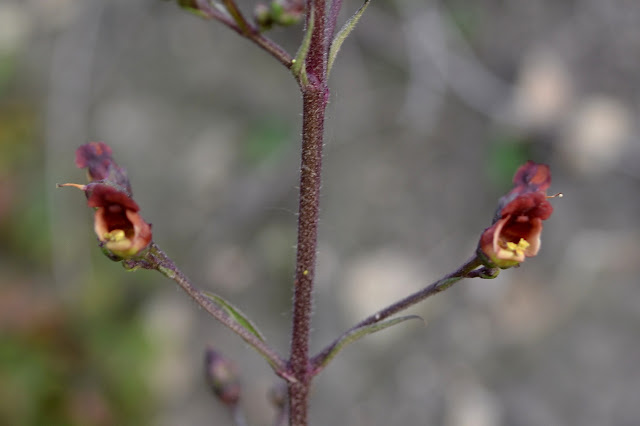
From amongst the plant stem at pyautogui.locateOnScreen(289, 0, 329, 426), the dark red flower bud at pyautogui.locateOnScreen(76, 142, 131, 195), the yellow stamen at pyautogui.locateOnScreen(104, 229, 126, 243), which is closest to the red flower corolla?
the yellow stamen at pyautogui.locateOnScreen(104, 229, 126, 243)

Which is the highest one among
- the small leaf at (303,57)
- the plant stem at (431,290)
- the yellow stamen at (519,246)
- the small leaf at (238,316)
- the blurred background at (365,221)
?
the small leaf at (303,57)

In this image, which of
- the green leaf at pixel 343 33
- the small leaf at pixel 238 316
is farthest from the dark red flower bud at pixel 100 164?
the green leaf at pixel 343 33

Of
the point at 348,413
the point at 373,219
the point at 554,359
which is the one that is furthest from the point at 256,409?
the point at 554,359

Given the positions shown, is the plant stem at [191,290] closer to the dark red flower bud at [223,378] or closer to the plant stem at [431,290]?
the plant stem at [431,290]

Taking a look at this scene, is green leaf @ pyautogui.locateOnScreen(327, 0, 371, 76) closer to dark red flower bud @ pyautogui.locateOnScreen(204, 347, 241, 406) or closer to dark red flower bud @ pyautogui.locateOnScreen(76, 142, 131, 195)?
dark red flower bud @ pyautogui.locateOnScreen(76, 142, 131, 195)

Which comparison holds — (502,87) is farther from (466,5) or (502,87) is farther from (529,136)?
(466,5)

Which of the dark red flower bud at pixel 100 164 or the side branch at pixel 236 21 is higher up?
the side branch at pixel 236 21
